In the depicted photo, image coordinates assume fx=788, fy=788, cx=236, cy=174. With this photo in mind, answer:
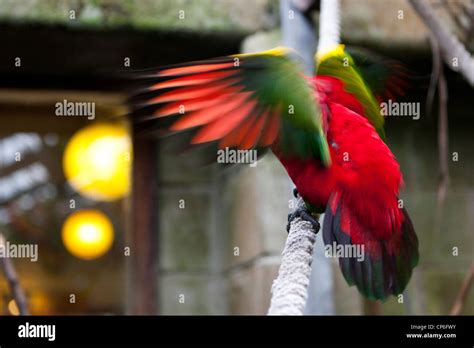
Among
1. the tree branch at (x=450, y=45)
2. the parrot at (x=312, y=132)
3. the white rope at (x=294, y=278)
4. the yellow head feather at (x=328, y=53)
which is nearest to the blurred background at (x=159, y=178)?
the tree branch at (x=450, y=45)

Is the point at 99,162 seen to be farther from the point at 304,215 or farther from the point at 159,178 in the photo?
the point at 304,215

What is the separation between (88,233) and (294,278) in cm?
153

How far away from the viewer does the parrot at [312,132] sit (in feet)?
2.53

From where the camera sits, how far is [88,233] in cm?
214

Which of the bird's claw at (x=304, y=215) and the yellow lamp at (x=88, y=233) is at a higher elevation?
the yellow lamp at (x=88, y=233)

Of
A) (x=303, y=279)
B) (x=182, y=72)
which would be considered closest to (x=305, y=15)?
(x=182, y=72)

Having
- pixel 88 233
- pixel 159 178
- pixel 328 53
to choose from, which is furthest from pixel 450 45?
pixel 88 233

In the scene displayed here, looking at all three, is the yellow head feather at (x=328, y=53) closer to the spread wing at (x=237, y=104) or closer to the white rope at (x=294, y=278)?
the spread wing at (x=237, y=104)

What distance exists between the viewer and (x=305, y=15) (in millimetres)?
1538

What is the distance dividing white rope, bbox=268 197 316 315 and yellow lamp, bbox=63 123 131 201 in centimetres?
124

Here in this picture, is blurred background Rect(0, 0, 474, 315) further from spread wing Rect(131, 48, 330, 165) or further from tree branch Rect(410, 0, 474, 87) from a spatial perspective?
spread wing Rect(131, 48, 330, 165)

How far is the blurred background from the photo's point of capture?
5.93ft

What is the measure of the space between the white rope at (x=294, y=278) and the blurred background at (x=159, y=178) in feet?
3.16
